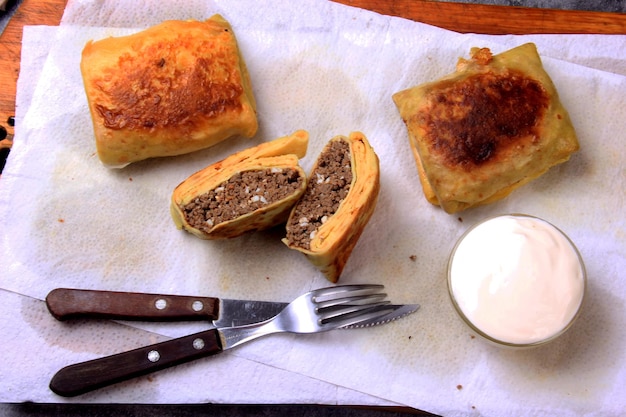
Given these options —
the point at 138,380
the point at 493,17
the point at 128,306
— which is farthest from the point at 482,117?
the point at 138,380

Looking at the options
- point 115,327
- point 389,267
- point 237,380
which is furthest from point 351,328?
point 115,327

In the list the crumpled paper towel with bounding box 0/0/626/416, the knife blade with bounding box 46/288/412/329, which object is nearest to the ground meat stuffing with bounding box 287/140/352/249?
the crumpled paper towel with bounding box 0/0/626/416

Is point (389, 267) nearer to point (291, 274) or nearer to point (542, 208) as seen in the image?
point (291, 274)

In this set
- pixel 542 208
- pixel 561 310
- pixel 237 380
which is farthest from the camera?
pixel 542 208

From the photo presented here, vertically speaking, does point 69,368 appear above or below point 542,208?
below

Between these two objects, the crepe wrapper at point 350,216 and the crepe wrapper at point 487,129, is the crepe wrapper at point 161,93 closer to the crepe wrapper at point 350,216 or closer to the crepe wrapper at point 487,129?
the crepe wrapper at point 350,216

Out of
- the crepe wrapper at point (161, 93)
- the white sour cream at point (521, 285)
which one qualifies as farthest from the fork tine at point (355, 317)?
the crepe wrapper at point (161, 93)
